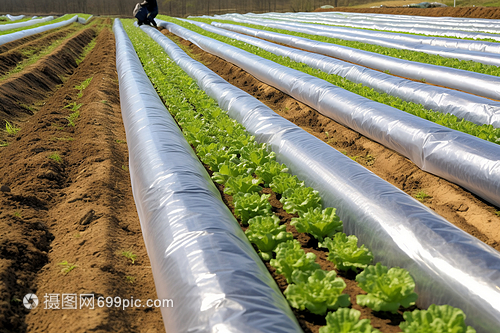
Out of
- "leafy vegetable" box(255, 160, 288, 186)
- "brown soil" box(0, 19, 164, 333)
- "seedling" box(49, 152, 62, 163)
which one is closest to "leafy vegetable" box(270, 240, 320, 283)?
"brown soil" box(0, 19, 164, 333)

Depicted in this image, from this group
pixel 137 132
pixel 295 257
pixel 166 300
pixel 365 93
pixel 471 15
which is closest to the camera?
pixel 166 300

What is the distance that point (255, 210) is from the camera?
11.0 ft

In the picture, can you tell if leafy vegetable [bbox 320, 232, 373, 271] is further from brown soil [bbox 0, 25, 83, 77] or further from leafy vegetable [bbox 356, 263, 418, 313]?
brown soil [bbox 0, 25, 83, 77]

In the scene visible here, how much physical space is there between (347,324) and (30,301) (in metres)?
2.30

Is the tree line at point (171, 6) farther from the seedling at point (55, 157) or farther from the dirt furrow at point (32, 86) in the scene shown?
the seedling at point (55, 157)

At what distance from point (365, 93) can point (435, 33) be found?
12.6 meters

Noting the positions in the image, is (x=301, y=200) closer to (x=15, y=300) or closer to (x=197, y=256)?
(x=197, y=256)

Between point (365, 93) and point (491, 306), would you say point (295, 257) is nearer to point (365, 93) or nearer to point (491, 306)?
point (491, 306)

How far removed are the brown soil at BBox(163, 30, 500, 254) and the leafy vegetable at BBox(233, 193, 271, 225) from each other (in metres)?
2.06

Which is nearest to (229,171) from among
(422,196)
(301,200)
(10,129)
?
(301,200)

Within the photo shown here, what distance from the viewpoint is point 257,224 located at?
3.02 m

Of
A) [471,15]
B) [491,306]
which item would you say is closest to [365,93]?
[491,306]

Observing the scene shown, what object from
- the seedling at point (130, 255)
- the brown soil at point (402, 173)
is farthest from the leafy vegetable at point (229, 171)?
the brown soil at point (402, 173)

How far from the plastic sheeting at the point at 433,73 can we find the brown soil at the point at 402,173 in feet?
10.2
